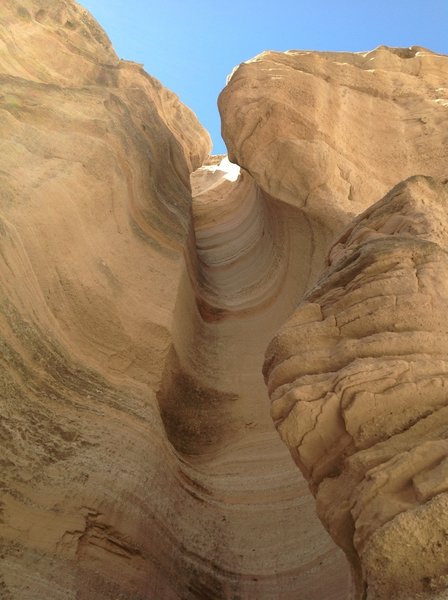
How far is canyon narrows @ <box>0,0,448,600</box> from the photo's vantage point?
4246 mm

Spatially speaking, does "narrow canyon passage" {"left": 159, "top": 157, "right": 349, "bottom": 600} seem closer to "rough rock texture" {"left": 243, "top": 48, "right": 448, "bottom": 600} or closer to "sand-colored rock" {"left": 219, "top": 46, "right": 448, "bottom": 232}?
"sand-colored rock" {"left": 219, "top": 46, "right": 448, "bottom": 232}

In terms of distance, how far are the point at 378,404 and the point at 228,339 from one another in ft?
18.0

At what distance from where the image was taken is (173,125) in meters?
16.3

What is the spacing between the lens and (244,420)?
7.88 metres

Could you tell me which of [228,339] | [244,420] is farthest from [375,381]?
[228,339]

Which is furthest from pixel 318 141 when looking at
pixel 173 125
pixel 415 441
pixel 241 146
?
pixel 173 125

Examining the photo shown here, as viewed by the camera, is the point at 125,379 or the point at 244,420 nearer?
the point at 125,379

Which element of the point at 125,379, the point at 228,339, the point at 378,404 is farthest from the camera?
the point at 228,339

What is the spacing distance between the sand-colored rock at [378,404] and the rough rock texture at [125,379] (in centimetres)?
183

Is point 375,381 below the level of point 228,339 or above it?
above

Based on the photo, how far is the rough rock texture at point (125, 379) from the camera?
207 inches

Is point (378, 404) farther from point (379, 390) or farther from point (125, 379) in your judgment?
point (125, 379)

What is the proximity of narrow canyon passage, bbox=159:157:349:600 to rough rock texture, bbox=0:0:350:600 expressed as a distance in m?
0.02

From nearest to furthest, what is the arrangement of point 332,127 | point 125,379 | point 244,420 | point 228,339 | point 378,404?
1. point 378,404
2. point 125,379
3. point 244,420
4. point 228,339
5. point 332,127
